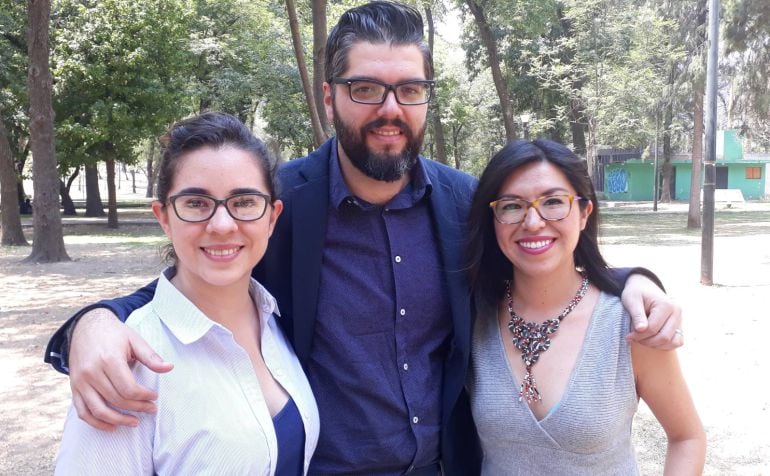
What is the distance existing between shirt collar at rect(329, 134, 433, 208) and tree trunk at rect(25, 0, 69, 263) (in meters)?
13.5

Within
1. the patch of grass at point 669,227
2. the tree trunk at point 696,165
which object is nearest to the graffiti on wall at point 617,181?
the patch of grass at point 669,227

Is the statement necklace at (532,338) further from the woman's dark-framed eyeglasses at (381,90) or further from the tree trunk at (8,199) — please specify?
the tree trunk at (8,199)

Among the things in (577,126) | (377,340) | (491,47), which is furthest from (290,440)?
(577,126)

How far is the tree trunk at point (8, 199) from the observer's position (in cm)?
1722

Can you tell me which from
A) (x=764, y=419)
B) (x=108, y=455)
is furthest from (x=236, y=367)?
(x=764, y=419)

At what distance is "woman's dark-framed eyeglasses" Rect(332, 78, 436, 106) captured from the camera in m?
2.55

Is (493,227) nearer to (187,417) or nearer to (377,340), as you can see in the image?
(377,340)

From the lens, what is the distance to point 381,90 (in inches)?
101

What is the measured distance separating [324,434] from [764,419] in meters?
4.36

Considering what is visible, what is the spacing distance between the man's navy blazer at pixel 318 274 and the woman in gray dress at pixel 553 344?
0.08m

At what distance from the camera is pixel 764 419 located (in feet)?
17.7

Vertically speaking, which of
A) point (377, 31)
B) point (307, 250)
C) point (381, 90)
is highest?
point (377, 31)

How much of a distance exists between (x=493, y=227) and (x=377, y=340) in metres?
0.58

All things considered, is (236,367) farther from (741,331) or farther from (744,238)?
(744,238)
